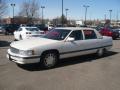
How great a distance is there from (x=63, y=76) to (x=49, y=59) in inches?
52.9

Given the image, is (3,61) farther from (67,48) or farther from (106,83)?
(106,83)

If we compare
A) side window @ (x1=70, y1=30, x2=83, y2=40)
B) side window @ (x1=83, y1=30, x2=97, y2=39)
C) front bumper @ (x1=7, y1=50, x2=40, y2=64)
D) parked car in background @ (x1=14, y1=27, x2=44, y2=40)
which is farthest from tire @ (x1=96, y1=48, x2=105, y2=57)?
parked car in background @ (x1=14, y1=27, x2=44, y2=40)

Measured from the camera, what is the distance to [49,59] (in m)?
8.23

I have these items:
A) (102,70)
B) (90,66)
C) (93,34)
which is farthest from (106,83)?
(93,34)

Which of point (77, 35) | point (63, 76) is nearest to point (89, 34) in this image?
point (77, 35)

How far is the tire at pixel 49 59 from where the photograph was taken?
26.5ft

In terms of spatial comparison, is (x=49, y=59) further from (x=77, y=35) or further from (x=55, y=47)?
(x=77, y=35)

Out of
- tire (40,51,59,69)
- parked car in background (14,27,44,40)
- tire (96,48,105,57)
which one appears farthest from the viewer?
parked car in background (14,27,44,40)

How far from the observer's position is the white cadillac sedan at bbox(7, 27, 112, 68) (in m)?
7.62

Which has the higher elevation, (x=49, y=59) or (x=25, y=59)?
(x=25, y=59)

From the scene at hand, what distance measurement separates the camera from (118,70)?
8.18m

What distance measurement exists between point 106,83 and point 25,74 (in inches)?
106

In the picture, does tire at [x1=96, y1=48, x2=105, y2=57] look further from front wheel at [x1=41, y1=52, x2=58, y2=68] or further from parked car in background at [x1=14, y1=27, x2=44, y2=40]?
parked car in background at [x1=14, y1=27, x2=44, y2=40]

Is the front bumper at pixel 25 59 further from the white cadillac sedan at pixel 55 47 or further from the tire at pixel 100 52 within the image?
the tire at pixel 100 52
